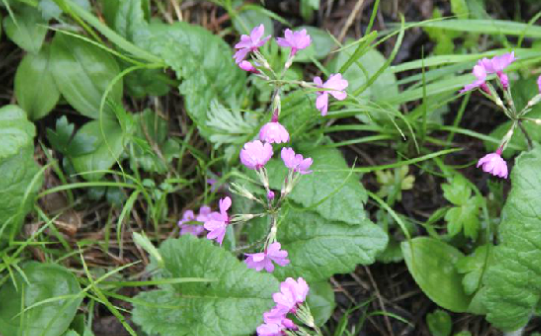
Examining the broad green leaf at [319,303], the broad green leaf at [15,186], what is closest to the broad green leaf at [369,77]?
the broad green leaf at [319,303]

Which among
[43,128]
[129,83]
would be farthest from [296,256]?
[43,128]

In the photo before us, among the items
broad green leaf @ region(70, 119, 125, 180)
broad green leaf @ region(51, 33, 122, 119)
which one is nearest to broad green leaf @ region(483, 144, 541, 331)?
broad green leaf @ region(70, 119, 125, 180)

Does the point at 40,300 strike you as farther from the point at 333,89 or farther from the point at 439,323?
the point at 439,323

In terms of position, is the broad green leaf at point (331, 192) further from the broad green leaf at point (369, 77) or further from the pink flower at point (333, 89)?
the broad green leaf at point (369, 77)

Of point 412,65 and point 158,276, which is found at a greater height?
point 412,65

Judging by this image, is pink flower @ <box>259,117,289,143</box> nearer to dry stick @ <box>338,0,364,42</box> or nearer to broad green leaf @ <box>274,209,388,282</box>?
broad green leaf @ <box>274,209,388,282</box>

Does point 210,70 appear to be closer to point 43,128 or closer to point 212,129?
point 212,129

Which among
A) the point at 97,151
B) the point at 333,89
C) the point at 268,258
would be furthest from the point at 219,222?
the point at 97,151
